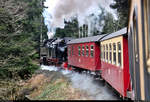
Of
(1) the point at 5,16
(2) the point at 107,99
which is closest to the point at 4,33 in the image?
(1) the point at 5,16

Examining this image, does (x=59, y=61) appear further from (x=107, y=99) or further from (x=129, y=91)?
(x=129, y=91)

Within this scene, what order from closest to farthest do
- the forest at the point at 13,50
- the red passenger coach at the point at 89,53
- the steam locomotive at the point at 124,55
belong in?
the steam locomotive at the point at 124,55 → the forest at the point at 13,50 → the red passenger coach at the point at 89,53

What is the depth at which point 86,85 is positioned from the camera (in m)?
10.3

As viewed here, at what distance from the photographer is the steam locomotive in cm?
141

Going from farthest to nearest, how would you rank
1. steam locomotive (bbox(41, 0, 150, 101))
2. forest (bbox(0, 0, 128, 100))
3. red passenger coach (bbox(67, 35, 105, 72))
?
red passenger coach (bbox(67, 35, 105, 72)), forest (bbox(0, 0, 128, 100)), steam locomotive (bbox(41, 0, 150, 101))

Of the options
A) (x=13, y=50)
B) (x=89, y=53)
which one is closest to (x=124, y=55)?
(x=89, y=53)

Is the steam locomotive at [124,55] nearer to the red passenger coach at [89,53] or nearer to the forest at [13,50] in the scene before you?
the red passenger coach at [89,53]

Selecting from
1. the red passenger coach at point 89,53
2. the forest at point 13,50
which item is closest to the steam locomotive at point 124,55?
the red passenger coach at point 89,53

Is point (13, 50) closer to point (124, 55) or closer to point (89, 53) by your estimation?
point (89, 53)

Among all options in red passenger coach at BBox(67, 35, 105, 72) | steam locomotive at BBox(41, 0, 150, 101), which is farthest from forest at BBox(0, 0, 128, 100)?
steam locomotive at BBox(41, 0, 150, 101)

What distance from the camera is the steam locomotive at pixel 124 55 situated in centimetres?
141

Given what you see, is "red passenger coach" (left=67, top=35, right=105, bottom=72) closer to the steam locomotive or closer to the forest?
the steam locomotive

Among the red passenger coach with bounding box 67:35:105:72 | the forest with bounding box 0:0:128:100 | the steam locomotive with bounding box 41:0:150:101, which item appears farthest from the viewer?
the red passenger coach with bounding box 67:35:105:72

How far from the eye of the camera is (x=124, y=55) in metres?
4.93
